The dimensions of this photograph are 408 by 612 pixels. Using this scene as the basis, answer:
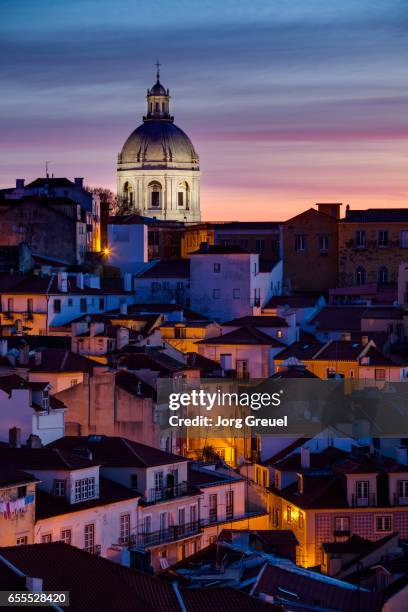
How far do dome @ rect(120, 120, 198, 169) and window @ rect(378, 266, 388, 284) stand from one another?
1333 inches

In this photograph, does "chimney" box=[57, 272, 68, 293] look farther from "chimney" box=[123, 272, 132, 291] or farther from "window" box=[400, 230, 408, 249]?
"window" box=[400, 230, 408, 249]

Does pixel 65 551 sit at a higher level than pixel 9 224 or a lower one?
lower

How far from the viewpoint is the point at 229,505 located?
133 feet

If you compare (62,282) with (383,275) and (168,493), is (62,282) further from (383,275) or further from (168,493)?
(168,493)

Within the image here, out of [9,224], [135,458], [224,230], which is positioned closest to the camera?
[135,458]

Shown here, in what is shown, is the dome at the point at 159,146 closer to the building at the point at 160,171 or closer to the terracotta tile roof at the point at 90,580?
the building at the point at 160,171

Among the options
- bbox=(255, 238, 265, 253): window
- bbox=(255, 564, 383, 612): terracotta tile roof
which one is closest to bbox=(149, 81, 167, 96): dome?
bbox=(255, 238, 265, 253): window

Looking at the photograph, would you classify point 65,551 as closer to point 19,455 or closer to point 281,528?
point 19,455

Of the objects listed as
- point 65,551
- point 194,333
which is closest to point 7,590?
point 65,551

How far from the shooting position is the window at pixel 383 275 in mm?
74250

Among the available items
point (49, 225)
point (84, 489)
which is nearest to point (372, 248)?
point (49, 225)

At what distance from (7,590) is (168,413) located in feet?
68.4

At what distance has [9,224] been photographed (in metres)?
70.1

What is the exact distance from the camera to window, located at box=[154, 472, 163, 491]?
37.9 m
